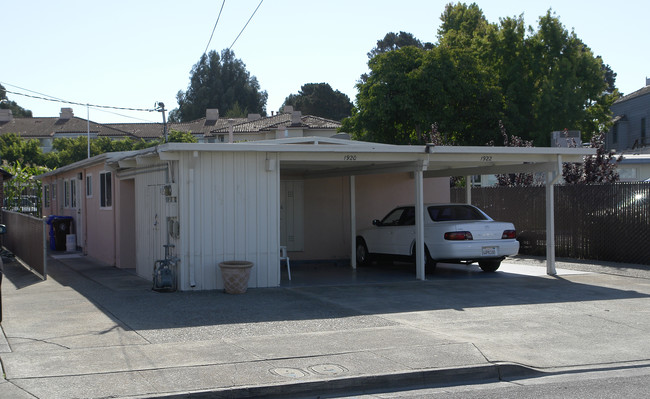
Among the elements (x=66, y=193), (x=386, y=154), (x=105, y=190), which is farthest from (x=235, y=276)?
(x=66, y=193)

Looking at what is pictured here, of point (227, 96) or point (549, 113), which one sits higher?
point (227, 96)

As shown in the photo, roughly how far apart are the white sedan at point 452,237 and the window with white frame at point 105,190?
687 cm

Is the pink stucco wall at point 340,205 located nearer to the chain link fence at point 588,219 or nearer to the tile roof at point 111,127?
the chain link fence at point 588,219

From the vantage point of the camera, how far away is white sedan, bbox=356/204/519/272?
1448cm

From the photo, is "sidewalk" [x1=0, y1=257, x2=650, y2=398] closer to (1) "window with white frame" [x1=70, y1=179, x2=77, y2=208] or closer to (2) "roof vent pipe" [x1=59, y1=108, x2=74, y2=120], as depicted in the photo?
(1) "window with white frame" [x1=70, y1=179, x2=77, y2=208]

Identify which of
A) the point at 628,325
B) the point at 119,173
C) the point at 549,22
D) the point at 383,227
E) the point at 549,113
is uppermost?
the point at 549,22

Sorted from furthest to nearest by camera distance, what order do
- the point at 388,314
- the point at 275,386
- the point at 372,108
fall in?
the point at 372,108
the point at 388,314
the point at 275,386

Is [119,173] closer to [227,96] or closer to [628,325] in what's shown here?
[628,325]

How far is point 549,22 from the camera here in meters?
36.4

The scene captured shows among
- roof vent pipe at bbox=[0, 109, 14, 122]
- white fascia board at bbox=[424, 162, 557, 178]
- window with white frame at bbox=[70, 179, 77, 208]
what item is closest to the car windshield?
white fascia board at bbox=[424, 162, 557, 178]

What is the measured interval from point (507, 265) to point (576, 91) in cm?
2161

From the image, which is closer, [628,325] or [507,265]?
[628,325]

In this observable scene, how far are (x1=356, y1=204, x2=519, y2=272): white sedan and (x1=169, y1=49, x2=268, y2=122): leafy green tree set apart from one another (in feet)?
224

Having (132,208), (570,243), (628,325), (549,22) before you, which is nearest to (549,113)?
(549,22)
